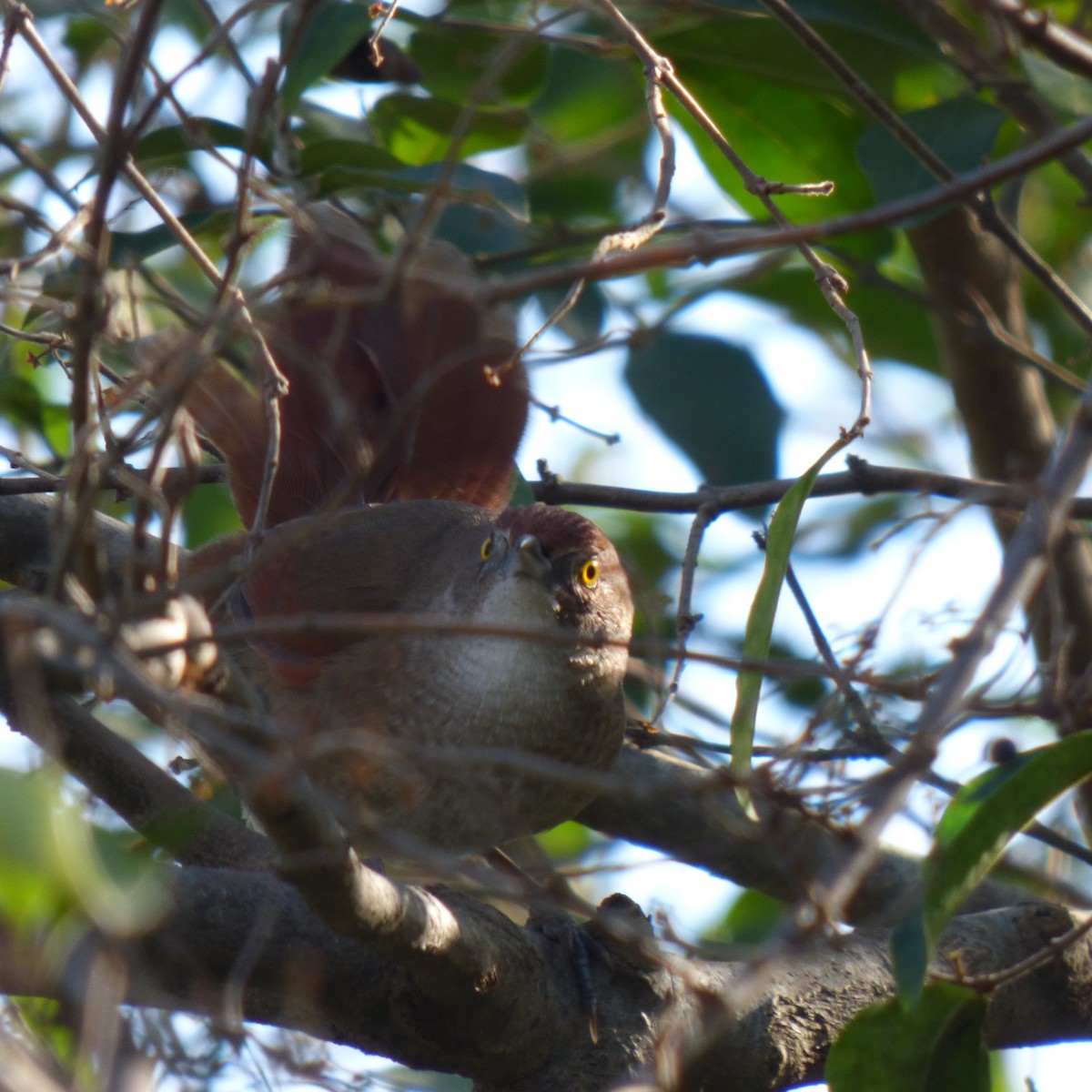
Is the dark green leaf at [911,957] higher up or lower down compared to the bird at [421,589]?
lower down

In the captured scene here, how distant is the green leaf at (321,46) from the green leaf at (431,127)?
61 centimetres

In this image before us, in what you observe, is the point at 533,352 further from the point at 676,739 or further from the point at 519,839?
the point at 519,839

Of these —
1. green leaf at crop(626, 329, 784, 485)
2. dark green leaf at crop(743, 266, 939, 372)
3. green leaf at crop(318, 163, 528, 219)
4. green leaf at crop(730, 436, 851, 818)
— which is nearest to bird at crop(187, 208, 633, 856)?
green leaf at crop(318, 163, 528, 219)

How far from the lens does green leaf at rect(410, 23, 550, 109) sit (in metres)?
3.88

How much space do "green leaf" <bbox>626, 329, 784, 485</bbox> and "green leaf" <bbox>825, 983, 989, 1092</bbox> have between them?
Result: 1704 millimetres

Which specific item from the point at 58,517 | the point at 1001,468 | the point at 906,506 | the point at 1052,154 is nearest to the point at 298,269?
the point at 58,517

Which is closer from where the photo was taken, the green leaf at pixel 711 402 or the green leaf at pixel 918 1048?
the green leaf at pixel 918 1048

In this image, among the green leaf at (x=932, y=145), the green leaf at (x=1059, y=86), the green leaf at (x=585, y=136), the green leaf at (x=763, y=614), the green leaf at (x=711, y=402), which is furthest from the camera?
the green leaf at (x=585, y=136)

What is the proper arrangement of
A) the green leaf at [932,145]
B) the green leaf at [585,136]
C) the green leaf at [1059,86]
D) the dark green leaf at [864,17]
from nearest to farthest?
the green leaf at [1059,86] < the green leaf at [932,145] < the dark green leaf at [864,17] < the green leaf at [585,136]

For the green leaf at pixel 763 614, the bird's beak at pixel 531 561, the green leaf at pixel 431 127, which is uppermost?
the green leaf at pixel 431 127

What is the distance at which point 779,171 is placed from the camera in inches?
148

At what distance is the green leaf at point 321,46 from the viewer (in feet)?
10.5

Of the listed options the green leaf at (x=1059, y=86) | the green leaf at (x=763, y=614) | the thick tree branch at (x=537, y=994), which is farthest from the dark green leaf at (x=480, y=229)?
the thick tree branch at (x=537, y=994)

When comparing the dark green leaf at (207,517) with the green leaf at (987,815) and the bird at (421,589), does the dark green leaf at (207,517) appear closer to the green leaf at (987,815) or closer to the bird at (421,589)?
the bird at (421,589)
